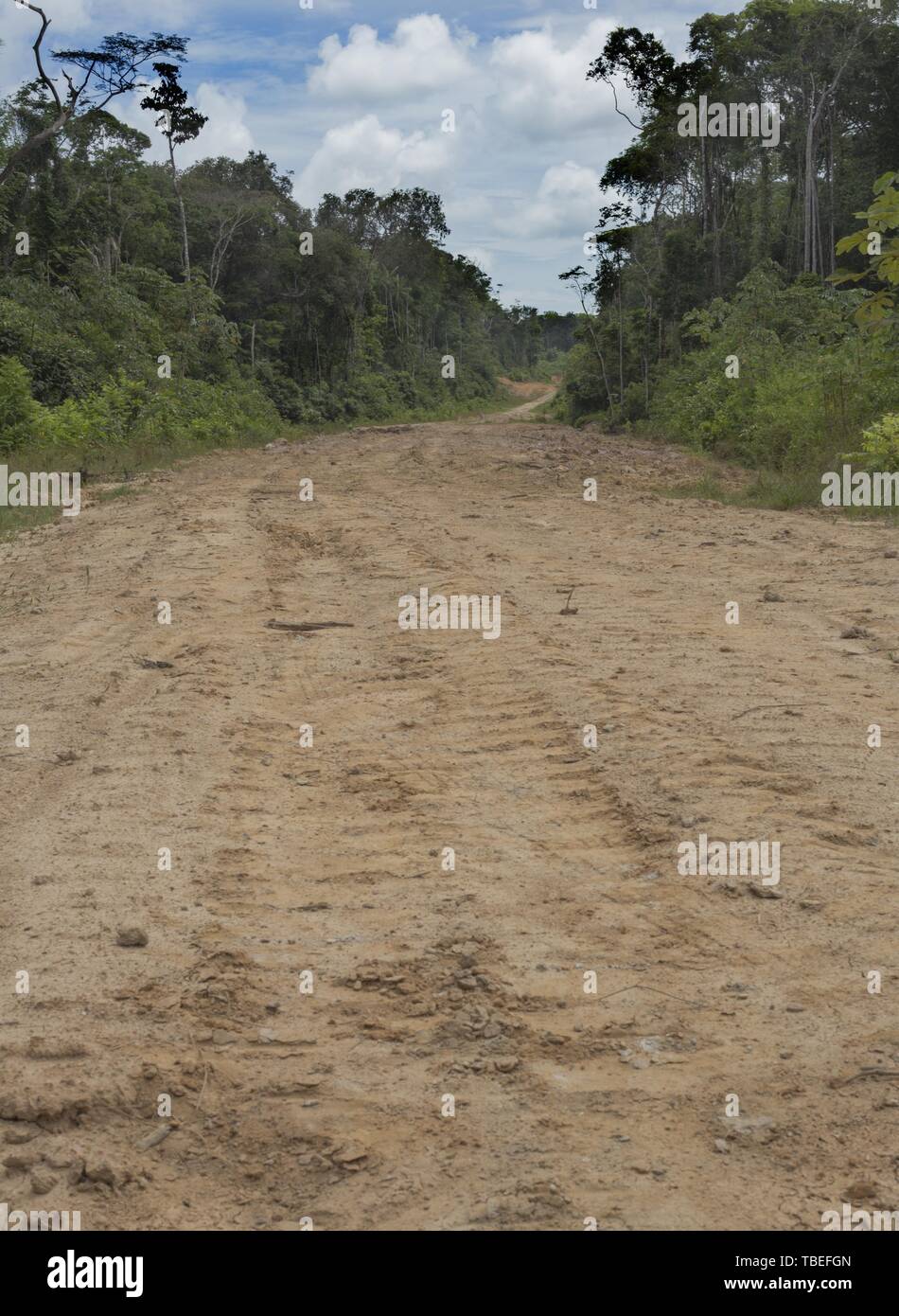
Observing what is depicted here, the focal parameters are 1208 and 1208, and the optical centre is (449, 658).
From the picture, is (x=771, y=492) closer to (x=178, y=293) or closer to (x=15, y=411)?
(x=15, y=411)

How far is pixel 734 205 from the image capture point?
3438cm

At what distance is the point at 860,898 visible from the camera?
3535 millimetres

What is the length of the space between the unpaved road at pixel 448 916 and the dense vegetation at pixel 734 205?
1438 centimetres

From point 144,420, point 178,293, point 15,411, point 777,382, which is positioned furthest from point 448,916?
point 178,293

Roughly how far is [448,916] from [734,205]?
114ft

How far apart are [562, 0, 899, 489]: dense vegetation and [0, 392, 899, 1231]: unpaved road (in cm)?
1438

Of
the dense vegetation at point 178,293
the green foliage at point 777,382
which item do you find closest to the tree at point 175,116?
the dense vegetation at point 178,293

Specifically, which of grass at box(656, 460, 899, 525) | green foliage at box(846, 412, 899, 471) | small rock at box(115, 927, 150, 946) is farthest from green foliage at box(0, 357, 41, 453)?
small rock at box(115, 927, 150, 946)

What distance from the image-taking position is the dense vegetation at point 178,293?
18.2m

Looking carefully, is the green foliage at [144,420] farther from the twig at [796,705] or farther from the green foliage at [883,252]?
the twig at [796,705]

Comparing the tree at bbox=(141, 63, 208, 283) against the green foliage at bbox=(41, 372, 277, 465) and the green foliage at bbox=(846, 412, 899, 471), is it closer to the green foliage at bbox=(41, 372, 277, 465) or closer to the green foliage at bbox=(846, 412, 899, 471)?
the green foliage at bbox=(41, 372, 277, 465)

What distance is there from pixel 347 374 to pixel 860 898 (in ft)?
116

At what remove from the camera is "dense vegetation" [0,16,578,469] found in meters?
18.2
